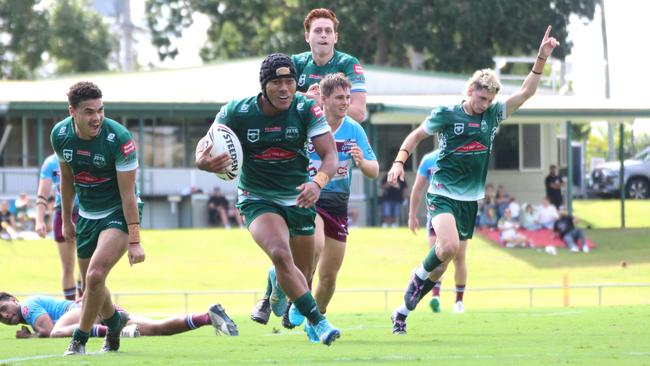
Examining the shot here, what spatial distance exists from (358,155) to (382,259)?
23.4m

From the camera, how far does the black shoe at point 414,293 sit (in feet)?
44.4

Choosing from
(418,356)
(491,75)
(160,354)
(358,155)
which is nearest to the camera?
(418,356)

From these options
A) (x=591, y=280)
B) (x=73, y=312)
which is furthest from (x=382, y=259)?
(x=73, y=312)

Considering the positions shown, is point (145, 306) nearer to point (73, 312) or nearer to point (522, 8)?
point (73, 312)

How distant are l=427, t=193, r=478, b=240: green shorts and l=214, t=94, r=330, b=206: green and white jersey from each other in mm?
2804

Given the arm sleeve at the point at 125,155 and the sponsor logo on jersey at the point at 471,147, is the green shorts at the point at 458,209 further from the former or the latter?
the arm sleeve at the point at 125,155

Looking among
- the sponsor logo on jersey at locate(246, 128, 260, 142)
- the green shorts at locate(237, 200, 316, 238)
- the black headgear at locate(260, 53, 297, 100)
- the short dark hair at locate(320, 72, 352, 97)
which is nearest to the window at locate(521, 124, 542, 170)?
the short dark hair at locate(320, 72, 352, 97)

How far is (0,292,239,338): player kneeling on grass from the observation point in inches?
498

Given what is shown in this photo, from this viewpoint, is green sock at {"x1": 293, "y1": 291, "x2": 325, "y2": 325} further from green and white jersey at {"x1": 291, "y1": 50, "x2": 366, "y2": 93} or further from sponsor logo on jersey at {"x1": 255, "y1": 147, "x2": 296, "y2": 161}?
green and white jersey at {"x1": 291, "y1": 50, "x2": 366, "y2": 93}

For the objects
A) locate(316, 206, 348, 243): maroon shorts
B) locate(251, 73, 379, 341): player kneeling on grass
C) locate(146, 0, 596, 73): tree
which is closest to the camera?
locate(251, 73, 379, 341): player kneeling on grass

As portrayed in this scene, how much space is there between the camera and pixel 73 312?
14.2m

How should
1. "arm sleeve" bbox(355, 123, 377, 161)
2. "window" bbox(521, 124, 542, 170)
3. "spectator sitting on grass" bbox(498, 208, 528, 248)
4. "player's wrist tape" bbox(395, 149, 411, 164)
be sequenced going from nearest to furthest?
1. "arm sleeve" bbox(355, 123, 377, 161)
2. "player's wrist tape" bbox(395, 149, 411, 164)
3. "spectator sitting on grass" bbox(498, 208, 528, 248)
4. "window" bbox(521, 124, 542, 170)

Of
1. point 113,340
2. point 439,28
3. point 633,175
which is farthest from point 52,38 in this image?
point 113,340

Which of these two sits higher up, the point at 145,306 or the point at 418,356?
the point at 418,356
